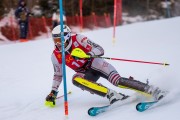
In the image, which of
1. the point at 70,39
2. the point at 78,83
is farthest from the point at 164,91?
the point at 70,39

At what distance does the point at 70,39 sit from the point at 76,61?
0.35m

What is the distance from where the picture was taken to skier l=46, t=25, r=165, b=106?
4945 millimetres

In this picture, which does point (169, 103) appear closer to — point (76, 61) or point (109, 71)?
point (109, 71)

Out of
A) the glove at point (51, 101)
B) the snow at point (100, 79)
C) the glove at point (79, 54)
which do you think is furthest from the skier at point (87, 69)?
the snow at point (100, 79)

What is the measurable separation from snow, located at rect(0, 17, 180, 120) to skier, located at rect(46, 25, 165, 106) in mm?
288

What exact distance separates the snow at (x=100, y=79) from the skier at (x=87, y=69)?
0.29 m

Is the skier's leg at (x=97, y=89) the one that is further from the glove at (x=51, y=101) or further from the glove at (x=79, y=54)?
the glove at (x=51, y=101)

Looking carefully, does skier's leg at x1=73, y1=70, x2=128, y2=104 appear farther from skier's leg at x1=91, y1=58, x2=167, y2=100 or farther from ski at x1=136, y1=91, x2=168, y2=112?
ski at x1=136, y1=91, x2=168, y2=112

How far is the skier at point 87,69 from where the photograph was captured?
4945 millimetres

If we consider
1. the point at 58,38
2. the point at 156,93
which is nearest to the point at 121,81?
the point at 156,93

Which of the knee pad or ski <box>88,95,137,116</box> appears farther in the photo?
the knee pad

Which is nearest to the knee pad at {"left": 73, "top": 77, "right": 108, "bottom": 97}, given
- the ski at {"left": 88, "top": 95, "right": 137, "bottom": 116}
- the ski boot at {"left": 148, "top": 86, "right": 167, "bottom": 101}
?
the ski at {"left": 88, "top": 95, "right": 137, "bottom": 116}

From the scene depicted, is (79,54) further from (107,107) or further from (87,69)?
(107,107)

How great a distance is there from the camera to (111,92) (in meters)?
4.91
